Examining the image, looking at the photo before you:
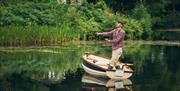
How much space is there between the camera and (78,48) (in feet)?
105

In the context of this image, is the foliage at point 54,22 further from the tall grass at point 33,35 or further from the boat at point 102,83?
the boat at point 102,83

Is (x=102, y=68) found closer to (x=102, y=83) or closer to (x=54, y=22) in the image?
(x=102, y=83)

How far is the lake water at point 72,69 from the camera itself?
1842 centimetres

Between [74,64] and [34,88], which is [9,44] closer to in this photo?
[74,64]

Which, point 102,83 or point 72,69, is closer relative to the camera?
point 102,83

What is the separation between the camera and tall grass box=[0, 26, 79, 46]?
103 feet

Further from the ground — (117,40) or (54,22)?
(117,40)

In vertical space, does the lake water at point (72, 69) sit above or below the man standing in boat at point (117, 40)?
below

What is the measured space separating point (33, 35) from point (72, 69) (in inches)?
388

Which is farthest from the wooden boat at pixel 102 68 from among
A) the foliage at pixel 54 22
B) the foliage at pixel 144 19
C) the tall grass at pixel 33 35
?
the foliage at pixel 144 19

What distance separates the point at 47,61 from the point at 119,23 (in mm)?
6346

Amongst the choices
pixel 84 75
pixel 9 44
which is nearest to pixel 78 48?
pixel 9 44

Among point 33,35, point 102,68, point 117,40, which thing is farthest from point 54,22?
point 117,40

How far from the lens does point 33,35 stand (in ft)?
107
